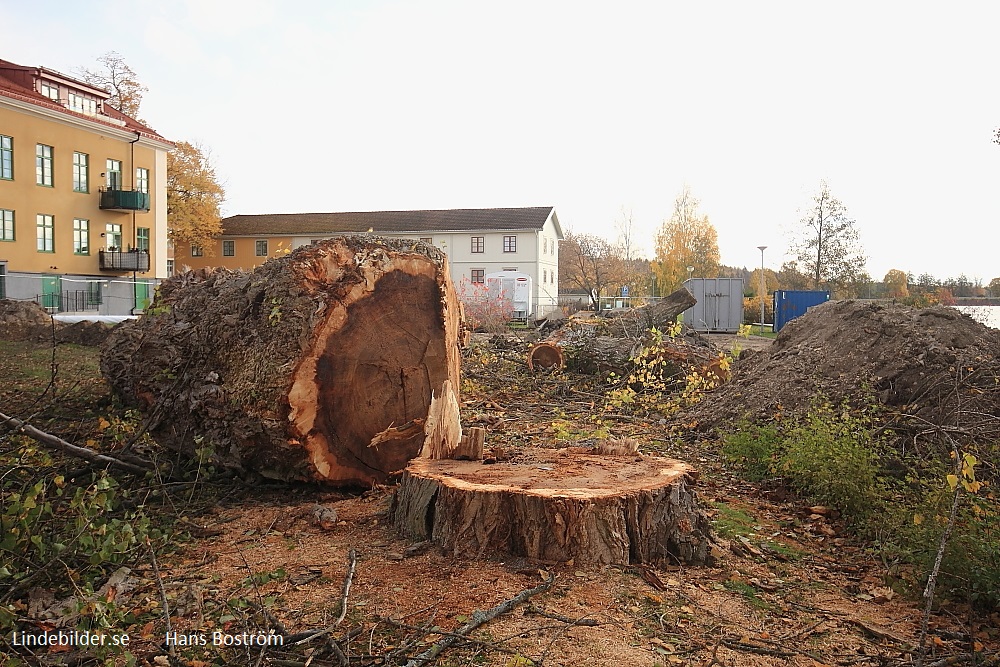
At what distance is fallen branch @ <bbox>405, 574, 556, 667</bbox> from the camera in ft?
8.68

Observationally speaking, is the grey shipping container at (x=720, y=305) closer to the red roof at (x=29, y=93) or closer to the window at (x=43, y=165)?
the red roof at (x=29, y=93)

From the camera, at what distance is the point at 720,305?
1128 inches

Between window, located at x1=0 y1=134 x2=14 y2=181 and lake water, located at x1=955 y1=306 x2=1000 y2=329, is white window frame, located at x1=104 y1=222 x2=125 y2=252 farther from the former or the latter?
lake water, located at x1=955 y1=306 x2=1000 y2=329

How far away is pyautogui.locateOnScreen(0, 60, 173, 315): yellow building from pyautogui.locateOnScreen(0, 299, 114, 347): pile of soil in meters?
11.4

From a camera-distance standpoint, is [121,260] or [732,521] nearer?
[732,521]

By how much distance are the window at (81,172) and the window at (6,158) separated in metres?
2.90

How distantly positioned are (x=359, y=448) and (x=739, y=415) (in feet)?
13.9

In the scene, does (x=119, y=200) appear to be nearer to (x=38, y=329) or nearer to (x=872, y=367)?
(x=38, y=329)

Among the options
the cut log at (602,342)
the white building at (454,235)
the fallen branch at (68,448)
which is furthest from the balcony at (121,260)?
the fallen branch at (68,448)

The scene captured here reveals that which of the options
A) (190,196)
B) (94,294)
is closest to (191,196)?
(190,196)

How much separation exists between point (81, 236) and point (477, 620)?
107ft

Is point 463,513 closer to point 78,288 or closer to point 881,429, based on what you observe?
point 881,429

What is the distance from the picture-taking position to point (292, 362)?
4680 millimetres

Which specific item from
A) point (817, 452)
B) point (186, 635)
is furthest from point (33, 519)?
point (817, 452)
